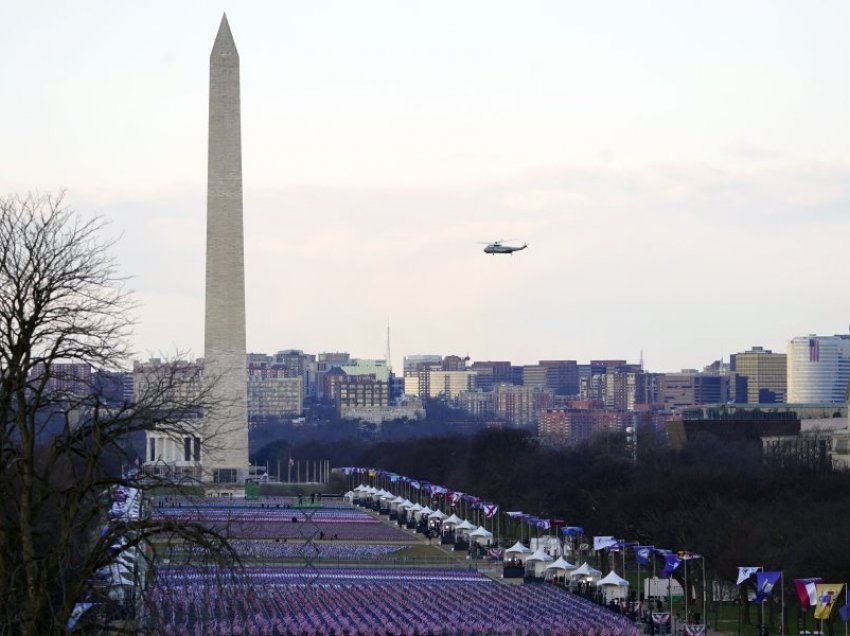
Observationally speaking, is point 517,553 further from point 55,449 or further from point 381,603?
point 55,449

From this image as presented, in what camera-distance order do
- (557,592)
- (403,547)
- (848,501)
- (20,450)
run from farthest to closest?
(403,547) → (848,501) → (557,592) → (20,450)

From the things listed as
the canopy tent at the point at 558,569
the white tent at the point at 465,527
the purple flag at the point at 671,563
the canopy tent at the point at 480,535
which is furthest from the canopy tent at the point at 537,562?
the white tent at the point at 465,527

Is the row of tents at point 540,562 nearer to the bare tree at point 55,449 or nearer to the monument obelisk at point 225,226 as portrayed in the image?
the monument obelisk at point 225,226

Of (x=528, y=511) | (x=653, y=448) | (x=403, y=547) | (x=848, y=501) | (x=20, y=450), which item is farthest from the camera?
(x=653, y=448)

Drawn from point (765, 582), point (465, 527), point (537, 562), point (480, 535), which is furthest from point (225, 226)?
point (765, 582)

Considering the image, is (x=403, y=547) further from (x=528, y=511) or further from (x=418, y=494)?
(x=418, y=494)

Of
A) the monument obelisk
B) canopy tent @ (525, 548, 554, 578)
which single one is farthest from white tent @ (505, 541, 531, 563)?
the monument obelisk

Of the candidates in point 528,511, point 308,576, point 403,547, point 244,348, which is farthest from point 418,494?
point 308,576

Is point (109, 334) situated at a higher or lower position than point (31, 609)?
higher
